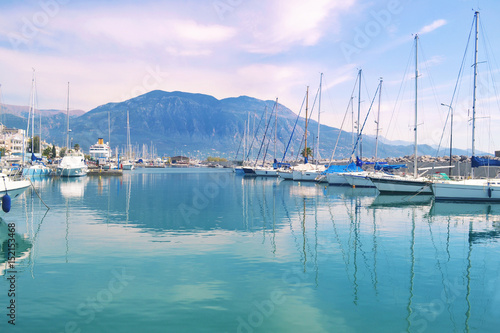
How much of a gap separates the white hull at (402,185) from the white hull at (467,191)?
433cm

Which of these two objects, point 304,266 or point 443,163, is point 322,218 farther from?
point 443,163

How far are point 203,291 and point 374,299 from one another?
5.64 metres

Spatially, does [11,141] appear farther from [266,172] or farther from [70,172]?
[266,172]

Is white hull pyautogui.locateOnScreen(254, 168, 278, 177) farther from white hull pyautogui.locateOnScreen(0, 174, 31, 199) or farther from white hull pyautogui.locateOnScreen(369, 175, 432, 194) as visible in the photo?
white hull pyautogui.locateOnScreen(0, 174, 31, 199)

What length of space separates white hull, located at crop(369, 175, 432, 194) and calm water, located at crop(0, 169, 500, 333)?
17.5 metres

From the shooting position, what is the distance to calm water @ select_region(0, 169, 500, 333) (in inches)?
416

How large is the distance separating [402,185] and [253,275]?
37.3 meters

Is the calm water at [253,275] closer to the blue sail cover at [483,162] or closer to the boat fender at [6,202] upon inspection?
the boat fender at [6,202]

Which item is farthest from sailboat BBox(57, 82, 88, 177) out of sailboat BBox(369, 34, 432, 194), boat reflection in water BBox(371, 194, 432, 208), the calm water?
boat reflection in water BBox(371, 194, 432, 208)

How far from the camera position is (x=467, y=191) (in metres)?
39.9

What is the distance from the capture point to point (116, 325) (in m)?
10.2

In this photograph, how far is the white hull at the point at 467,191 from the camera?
39562mm

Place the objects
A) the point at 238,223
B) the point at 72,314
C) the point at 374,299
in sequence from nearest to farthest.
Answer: the point at 72,314 → the point at 374,299 → the point at 238,223

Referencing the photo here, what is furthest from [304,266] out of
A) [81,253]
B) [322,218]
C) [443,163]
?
[443,163]
